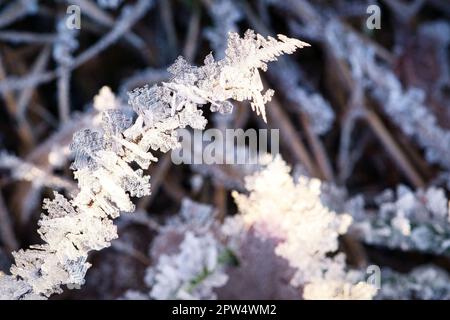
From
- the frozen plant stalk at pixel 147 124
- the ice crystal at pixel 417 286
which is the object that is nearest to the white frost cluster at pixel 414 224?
the ice crystal at pixel 417 286

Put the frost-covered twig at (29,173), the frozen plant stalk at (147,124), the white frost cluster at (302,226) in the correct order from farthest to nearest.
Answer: the frost-covered twig at (29,173) < the white frost cluster at (302,226) < the frozen plant stalk at (147,124)

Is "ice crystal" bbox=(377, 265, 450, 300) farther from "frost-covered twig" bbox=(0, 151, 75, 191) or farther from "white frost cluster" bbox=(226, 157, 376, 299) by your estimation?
"frost-covered twig" bbox=(0, 151, 75, 191)

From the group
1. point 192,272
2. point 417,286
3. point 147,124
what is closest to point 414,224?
point 417,286

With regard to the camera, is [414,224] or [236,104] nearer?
[414,224]

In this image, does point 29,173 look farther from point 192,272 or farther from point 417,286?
point 417,286

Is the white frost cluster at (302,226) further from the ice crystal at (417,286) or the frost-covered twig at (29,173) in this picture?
the frost-covered twig at (29,173)

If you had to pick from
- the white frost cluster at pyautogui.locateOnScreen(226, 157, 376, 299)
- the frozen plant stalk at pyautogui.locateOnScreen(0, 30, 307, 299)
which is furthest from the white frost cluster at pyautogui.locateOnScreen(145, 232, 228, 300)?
the frozen plant stalk at pyautogui.locateOnScreen(0, 30, 307, 299)
